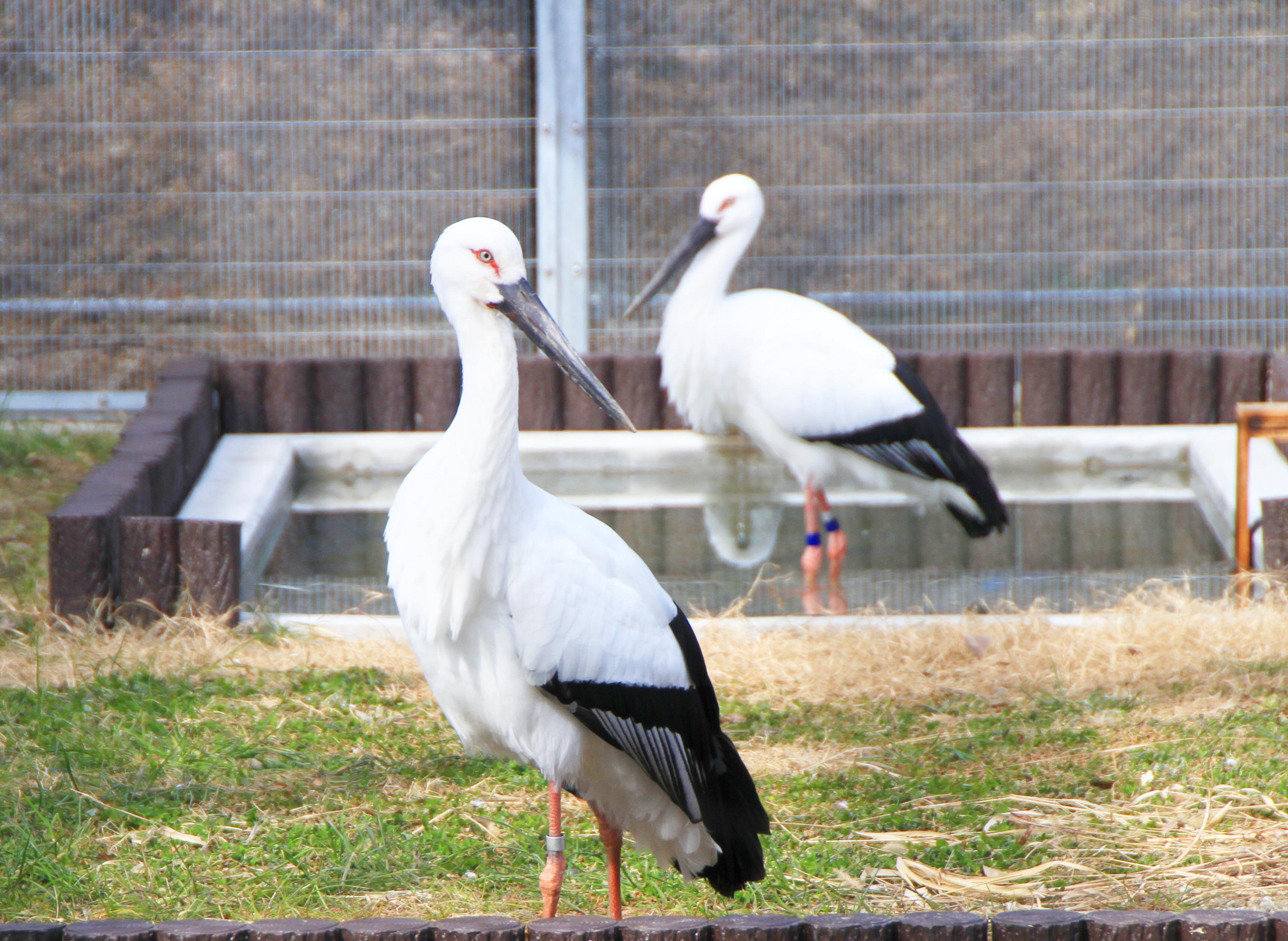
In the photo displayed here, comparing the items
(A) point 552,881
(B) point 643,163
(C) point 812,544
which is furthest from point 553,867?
(B) point 643,163

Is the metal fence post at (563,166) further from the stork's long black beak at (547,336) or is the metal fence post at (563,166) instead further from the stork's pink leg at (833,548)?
the stork's long black beak at (547,336)

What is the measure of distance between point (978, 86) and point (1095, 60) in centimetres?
55

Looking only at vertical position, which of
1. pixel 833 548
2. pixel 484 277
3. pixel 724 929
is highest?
pixel 484 277

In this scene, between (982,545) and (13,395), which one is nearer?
(982,545)

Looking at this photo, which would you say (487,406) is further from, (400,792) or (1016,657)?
(1016,657)

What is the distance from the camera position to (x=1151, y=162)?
700 centimetres

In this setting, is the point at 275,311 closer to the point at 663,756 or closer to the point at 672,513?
the point at 672,513

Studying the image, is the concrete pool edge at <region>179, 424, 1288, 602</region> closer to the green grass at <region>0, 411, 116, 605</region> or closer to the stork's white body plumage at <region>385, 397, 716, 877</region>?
the green grass at <region>0, 411, 116, 605</region>

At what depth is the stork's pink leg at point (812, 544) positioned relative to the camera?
17.7 ft

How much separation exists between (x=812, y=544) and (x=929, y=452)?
544mm

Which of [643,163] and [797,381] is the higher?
[643,163]

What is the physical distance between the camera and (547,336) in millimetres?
2600

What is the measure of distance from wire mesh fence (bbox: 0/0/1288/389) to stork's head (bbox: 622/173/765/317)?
97cm

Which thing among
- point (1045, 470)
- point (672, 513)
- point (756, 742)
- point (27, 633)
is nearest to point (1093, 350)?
point (1045, 470)
